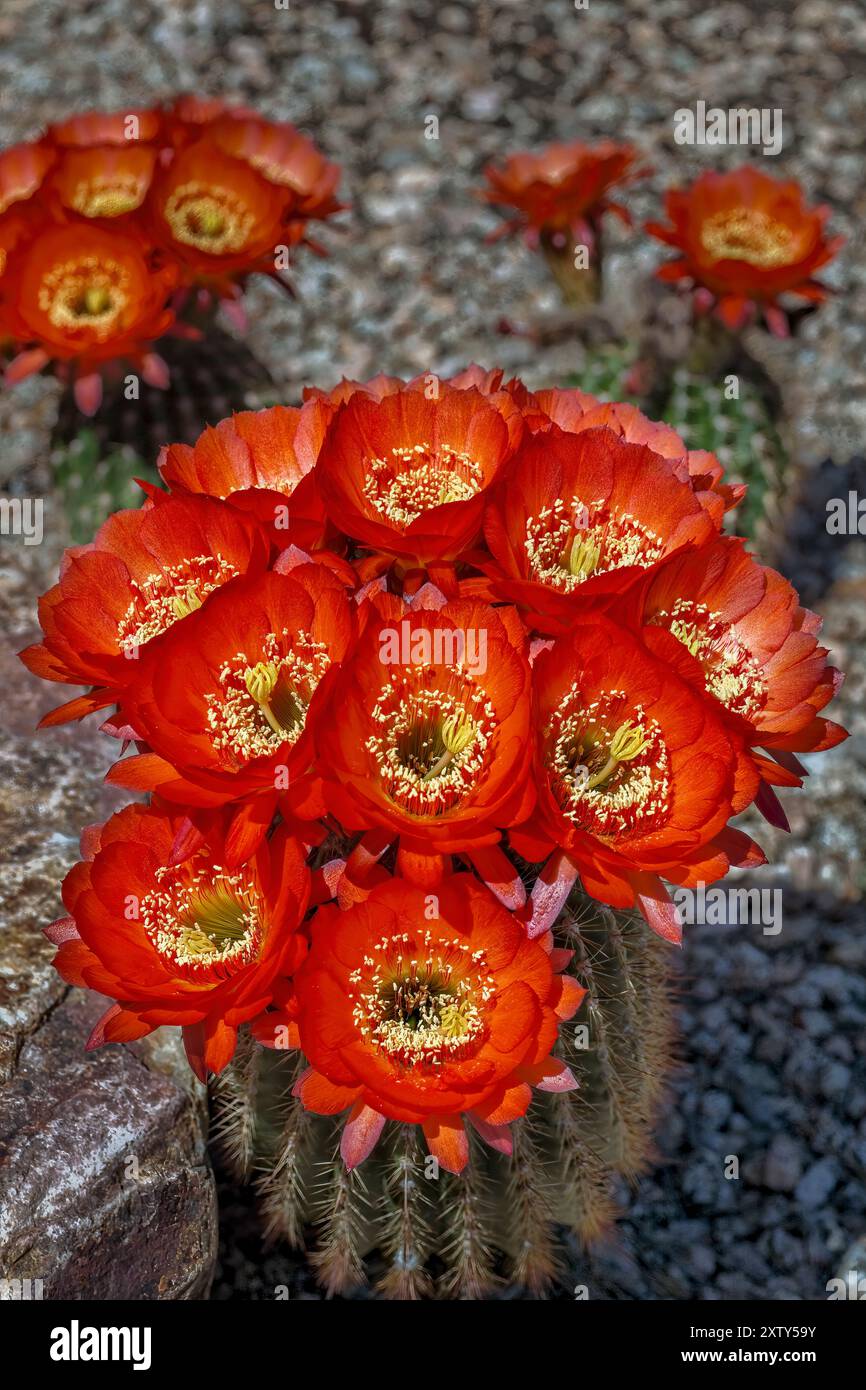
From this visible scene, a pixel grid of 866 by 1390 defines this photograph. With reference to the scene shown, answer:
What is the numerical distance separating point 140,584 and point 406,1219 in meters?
0.92

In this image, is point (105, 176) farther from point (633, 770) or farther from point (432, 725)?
point (633, 770)

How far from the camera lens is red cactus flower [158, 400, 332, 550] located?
71.4 inches

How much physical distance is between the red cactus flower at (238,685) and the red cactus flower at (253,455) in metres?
0.18

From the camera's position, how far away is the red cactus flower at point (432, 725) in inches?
57.1

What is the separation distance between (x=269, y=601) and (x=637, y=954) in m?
0.76

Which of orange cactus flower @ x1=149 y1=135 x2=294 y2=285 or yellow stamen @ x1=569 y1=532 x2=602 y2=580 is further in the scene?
orange cactus flower @ x1=149 y1=135 x2=294 y2=285

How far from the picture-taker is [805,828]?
334 centimetres

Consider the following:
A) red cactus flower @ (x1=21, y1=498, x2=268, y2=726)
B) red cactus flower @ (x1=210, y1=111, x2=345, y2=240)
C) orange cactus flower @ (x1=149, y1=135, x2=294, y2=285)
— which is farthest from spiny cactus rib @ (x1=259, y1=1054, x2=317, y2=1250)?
red cactus flower @ (x1=210, y1=111, x2=345, y2=240)

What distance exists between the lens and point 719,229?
3.34 metres

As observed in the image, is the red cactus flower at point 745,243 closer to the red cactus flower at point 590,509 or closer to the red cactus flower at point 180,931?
the red cactus flower at point 590,509

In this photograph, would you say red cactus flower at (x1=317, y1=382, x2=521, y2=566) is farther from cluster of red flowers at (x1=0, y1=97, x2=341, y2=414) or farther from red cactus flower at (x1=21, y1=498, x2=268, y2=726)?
cluster of red flowers at (x1=0, y1=97, x2=341, y2=414)

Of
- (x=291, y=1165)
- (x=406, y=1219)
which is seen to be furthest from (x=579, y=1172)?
(x=291, y=1165)
